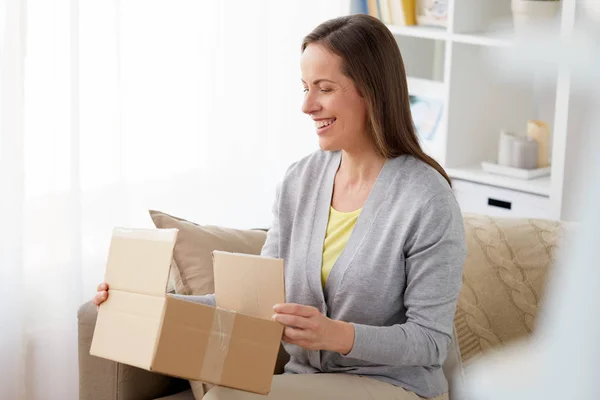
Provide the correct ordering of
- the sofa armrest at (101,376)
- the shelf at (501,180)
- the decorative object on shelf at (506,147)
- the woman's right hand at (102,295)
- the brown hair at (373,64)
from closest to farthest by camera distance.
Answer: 1. the woman's right hand at (102,295)
2. the brown hair at (373,64)
3. the sofa armrest at (101,376)
4. the shelf at (501,180)
5. the decorative object on shelf at (506,147)

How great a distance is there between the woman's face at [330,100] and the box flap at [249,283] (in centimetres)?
31

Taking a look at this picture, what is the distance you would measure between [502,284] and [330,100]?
1.88 ft

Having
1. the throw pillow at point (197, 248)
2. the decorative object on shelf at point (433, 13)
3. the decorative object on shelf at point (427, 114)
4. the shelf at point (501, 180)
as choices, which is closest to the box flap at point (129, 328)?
the throw pillow at point (197, 248)

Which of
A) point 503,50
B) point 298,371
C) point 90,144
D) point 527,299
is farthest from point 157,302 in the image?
point 90,144

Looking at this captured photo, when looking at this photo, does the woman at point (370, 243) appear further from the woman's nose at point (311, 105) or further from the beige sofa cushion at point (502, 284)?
the beige sofa cushion at point (502, 284)

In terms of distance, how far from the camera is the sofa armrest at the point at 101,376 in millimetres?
1574

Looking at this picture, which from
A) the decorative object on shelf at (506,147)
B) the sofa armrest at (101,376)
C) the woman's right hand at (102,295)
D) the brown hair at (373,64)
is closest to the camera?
the woman's right hand at (102,295)

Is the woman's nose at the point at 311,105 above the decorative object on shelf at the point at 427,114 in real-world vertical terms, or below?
above

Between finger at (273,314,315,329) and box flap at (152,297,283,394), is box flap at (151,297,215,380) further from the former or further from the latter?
finger at (273,314,315,329)

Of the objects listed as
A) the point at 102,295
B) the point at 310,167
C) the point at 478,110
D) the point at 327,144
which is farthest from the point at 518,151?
the point at 102,295

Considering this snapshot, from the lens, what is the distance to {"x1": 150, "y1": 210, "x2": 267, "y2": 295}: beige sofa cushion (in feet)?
5.67

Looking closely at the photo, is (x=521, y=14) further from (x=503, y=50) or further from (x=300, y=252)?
(x=503, y=50)

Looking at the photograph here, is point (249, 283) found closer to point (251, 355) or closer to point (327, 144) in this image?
point (251, 355)

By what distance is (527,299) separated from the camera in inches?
66.6
